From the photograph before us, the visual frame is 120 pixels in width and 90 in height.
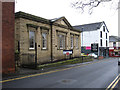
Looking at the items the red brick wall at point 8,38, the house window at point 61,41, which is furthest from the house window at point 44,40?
the red brick wall at point 8,38

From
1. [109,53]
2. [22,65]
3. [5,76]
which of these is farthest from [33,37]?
[109,53]

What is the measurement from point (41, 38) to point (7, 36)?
356 inches

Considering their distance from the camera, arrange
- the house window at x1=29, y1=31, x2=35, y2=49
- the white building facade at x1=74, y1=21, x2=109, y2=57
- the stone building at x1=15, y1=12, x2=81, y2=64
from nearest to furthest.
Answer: the stone building at x1=15, y1=12, x2=81, y2=64, the house window at x1=29, y1=31, x2=35, y2=49, the white building facade at x1=74, y1=21, x2=109, y2=57

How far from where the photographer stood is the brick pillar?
10.6 m

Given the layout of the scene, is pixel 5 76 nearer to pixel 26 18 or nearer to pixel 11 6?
pixel 11 6

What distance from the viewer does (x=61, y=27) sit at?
24688 millimetres

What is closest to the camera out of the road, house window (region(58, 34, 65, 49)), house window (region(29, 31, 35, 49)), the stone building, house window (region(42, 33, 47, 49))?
the road

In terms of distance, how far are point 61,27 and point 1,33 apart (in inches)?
610

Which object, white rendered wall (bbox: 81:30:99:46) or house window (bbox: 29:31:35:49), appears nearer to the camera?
house window (bbox: 29:31:35:49)

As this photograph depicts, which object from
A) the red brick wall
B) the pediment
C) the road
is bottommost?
the road

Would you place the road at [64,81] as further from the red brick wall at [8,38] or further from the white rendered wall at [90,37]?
the white rendered wall at [90,37]

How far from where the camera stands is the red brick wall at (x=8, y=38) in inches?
417

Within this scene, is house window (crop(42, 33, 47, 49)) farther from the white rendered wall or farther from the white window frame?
the white rendered wall

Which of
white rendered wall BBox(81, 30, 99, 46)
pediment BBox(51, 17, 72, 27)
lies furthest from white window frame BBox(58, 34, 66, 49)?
white rendered wall BBox(81, 30, 99, 46)
